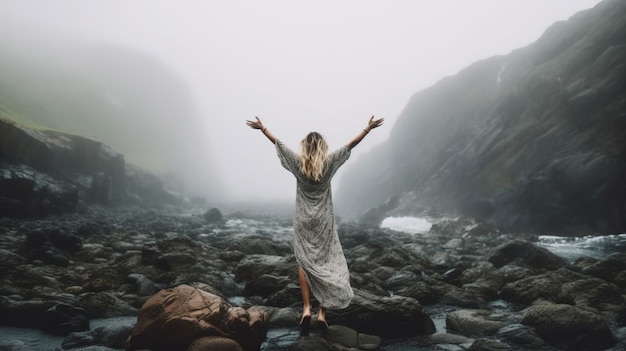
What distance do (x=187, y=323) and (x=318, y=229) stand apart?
1881 mm

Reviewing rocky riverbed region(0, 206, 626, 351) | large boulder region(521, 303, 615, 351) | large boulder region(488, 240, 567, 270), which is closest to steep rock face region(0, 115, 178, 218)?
rocky riverbed region(0, 206, 626, 351)

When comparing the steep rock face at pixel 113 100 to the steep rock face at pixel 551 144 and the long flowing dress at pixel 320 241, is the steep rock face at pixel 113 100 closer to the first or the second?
the steep rock face at pixel 551 144

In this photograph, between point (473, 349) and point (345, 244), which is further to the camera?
point (345, 244)

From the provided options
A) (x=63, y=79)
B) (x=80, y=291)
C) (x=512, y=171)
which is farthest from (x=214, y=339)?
(x=63, y=79)

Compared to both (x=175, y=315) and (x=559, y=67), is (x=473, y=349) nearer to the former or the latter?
(x=175, y=315)

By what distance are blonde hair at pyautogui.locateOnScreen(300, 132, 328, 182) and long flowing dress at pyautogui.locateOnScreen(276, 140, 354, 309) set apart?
84mm

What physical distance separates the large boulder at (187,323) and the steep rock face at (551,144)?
2219 cm

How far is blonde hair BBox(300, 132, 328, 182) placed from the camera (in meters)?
4.30

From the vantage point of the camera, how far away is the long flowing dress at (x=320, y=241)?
435 cm

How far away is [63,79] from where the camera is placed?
95438mm

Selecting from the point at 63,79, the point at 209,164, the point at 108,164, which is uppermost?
the point at 63,79

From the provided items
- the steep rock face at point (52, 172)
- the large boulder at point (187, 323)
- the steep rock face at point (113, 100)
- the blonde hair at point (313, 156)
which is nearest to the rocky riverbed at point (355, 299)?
the large boulder at point (187, 323)

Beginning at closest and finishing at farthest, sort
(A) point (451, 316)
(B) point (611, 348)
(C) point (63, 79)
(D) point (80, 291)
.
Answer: (B) point (611, 348), (A) point (451, 316), (D) point (80, 291), (C) point (63, 79)

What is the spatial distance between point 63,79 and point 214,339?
119 meters
